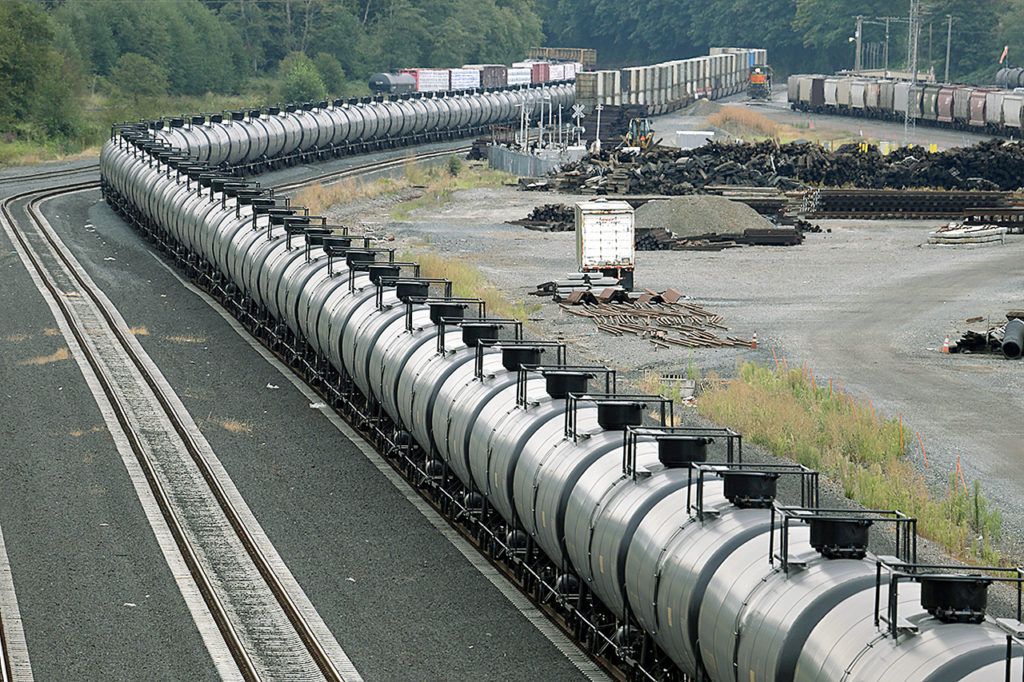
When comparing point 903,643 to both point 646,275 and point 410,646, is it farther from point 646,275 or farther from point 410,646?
point 646,275

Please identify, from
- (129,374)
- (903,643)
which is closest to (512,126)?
(129,374)

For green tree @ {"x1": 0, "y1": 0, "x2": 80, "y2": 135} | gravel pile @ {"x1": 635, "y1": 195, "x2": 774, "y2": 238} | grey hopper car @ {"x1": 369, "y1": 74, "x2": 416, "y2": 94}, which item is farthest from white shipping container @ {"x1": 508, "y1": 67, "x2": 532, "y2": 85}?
gravel pile @ {"x1": 635, "y1": 195, "x2": 774, "y2": 238}

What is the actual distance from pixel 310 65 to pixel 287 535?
113 m

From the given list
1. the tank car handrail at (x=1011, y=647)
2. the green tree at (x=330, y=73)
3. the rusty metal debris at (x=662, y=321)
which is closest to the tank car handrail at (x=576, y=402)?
the tank car handrail at (x=1011, y=647)

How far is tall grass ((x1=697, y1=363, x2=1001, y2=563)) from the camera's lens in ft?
76.2

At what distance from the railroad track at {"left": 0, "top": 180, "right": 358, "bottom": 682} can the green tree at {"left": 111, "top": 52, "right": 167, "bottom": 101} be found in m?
67.6

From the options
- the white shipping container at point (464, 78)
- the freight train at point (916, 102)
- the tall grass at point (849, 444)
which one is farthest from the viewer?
the white shipping container at point (464, 78)

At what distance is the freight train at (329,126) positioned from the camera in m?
75.1

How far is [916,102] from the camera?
107 meters

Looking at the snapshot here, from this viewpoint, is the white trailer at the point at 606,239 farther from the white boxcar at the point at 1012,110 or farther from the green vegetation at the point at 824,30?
the green vegetation at the point at 824,30

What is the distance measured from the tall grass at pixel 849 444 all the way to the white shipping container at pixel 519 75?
4242 inches

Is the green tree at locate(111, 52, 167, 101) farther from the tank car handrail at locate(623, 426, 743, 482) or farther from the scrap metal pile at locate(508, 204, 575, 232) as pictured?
the tank car handrail at locate(623, 426, 743, 482)

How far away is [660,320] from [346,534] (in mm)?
18693

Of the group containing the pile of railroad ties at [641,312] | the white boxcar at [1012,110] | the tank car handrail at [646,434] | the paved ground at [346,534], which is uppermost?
the white boxcar at [1012,110]
